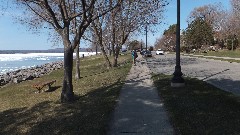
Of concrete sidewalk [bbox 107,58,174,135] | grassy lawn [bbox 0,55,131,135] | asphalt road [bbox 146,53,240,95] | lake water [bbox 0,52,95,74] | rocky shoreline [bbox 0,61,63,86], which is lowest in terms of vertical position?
lake water [bbox 0,52,95,74]

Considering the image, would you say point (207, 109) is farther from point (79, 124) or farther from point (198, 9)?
point (198, 9)

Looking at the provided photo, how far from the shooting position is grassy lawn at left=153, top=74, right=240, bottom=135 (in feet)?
25.0

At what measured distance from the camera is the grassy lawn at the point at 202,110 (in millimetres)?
7616

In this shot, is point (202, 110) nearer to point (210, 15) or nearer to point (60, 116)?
point (60, 116)

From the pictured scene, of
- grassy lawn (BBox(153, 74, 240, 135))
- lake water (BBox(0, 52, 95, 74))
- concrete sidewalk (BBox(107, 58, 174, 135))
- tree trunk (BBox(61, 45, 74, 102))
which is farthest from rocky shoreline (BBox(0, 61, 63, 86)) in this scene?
grassy lawn (BBox(153, 74, 240, 135))

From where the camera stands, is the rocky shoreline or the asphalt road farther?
the rocky shoreline

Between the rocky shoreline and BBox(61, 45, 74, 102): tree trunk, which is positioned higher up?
Answer: BBox(61, 45, 74, 102): tree trunk

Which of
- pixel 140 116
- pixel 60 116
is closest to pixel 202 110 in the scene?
pixel 140 116

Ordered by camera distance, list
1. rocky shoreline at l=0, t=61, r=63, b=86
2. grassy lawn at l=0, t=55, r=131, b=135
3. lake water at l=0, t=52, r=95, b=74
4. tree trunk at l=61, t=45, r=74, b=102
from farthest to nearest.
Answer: lake water at l=0, t=52, r=95, b=74 < rocky shoreline at l=0, t=61, r=63, b=86 < tree trunk at l=61, t=45, r=74, b=102 < grassy lawn at l=0, t=55, r=131, b=135

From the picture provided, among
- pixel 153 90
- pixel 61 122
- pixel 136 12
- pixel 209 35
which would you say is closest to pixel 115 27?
pixel 136 12

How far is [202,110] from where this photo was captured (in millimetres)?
9578

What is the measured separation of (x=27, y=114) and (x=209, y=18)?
106 m

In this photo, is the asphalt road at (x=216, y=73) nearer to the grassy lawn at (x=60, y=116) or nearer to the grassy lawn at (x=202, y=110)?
the grassy lawn at (x=202, y=110)

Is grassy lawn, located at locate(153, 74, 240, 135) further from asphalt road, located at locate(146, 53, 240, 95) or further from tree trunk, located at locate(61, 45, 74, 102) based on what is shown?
tree trunk, located at locate(61, 45, 74, 102)
